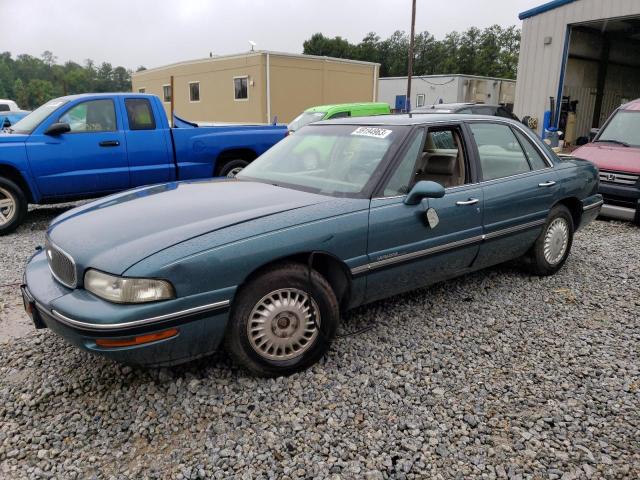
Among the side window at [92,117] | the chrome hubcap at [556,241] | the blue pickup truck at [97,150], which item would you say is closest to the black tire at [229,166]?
the blue pickup truck at [97,150]

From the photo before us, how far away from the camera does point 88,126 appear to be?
22.5 feet

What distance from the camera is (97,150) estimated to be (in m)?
6.77

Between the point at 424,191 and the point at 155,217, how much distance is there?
1.69m

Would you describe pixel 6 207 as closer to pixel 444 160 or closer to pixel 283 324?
pixel 283 324

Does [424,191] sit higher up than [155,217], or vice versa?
[424,191]

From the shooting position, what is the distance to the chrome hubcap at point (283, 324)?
2.82 metres

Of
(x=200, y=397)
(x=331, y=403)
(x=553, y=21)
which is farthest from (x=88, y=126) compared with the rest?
(x=553, y=21)

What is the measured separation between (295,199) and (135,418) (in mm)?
1548

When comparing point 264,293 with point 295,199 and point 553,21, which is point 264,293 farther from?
point 553,21

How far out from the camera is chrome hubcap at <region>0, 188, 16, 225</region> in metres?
6.38

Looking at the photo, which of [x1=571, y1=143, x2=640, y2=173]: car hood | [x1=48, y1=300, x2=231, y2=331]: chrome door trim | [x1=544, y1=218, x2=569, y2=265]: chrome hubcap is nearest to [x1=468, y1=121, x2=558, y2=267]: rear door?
[x1=544, y1=218, x2=569, y2=265]: chrome hubcap

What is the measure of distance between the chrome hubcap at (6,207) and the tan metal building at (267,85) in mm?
15359

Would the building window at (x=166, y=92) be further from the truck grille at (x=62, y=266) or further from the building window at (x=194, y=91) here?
the truck grille at (x=62, y=266)

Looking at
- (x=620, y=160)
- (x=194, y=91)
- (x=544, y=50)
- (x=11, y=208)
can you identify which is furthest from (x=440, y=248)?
(x=194, y=91)
